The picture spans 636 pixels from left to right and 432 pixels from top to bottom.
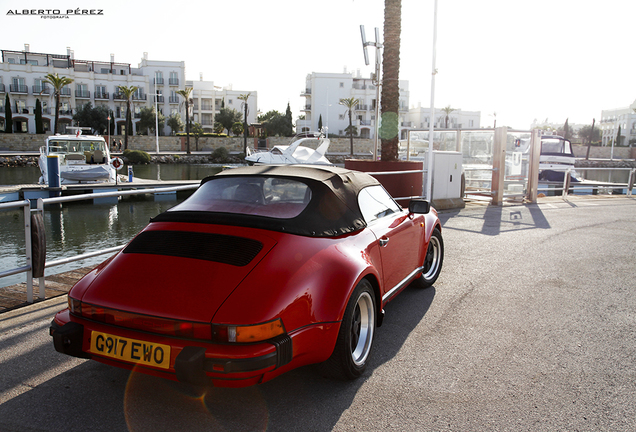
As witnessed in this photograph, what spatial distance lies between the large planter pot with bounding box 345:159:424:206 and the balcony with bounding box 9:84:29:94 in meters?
75.7

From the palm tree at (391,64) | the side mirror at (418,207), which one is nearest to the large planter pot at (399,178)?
the palm tree at (391,64)

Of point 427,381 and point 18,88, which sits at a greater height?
point 18,88

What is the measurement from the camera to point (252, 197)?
346 centimetres

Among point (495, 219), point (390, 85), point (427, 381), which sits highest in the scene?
point (390, 85)

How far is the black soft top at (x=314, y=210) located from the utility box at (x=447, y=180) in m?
8.55

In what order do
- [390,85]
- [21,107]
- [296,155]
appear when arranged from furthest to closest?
[21,107], [296,155], [390,85]

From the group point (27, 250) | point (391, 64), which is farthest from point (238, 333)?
point (391, 64)

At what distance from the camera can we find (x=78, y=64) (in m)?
78.5

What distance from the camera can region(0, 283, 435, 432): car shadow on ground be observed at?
2537 millimetres

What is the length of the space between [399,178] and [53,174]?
15.9 metres

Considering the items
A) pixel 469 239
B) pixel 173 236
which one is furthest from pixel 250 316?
pixel 469 239

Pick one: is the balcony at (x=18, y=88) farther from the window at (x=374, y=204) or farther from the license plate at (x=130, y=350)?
the license plate at (x=130, y=350)

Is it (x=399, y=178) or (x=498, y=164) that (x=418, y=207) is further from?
(x=498, y=164)

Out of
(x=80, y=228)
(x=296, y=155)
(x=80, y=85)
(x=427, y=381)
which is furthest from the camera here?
(x=80, y=85)
